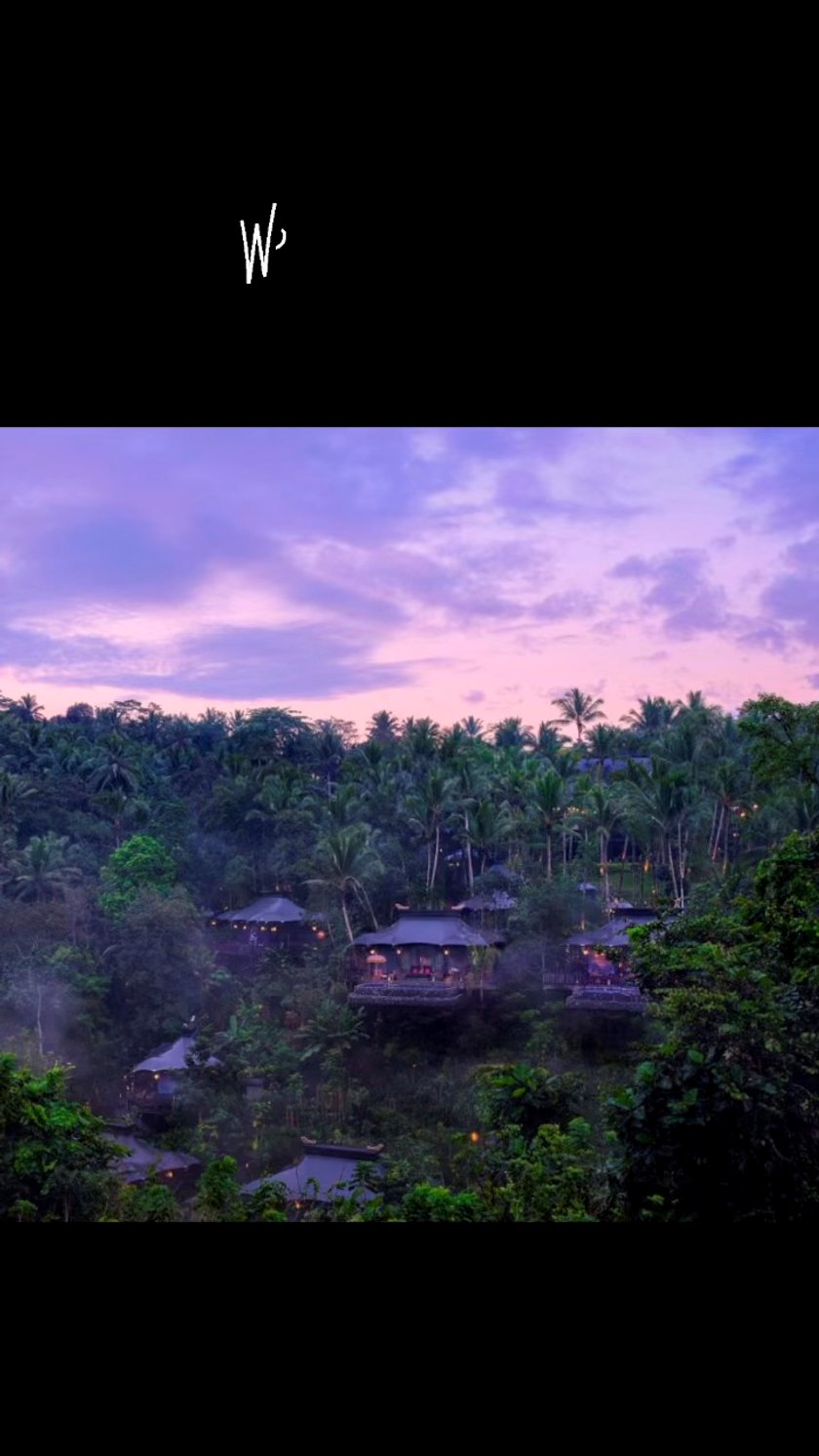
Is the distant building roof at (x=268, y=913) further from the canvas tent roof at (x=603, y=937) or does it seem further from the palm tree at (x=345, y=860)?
the canvas tent roof at (x=603, y=937)

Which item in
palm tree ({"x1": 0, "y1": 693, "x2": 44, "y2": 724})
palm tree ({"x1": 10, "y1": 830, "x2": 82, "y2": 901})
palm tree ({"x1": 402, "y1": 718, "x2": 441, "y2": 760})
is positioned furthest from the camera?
palm tree ({"x1": 402, "y1": 718, "x2": 441, "y2": 760})

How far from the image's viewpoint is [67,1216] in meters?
2.91

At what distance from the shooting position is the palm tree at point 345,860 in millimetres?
10078

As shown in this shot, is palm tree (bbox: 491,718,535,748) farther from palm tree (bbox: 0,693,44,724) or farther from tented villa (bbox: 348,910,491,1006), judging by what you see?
palm tree (bbox: 0,693,44,724)

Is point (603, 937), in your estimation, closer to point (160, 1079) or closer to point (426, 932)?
point (426, 932)

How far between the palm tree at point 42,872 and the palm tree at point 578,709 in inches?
235

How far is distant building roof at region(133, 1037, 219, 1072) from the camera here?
858 cm

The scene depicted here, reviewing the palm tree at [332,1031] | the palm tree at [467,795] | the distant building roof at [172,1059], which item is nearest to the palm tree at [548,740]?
the palm tree at [467,795]

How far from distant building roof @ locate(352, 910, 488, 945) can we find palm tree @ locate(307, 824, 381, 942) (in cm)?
29
